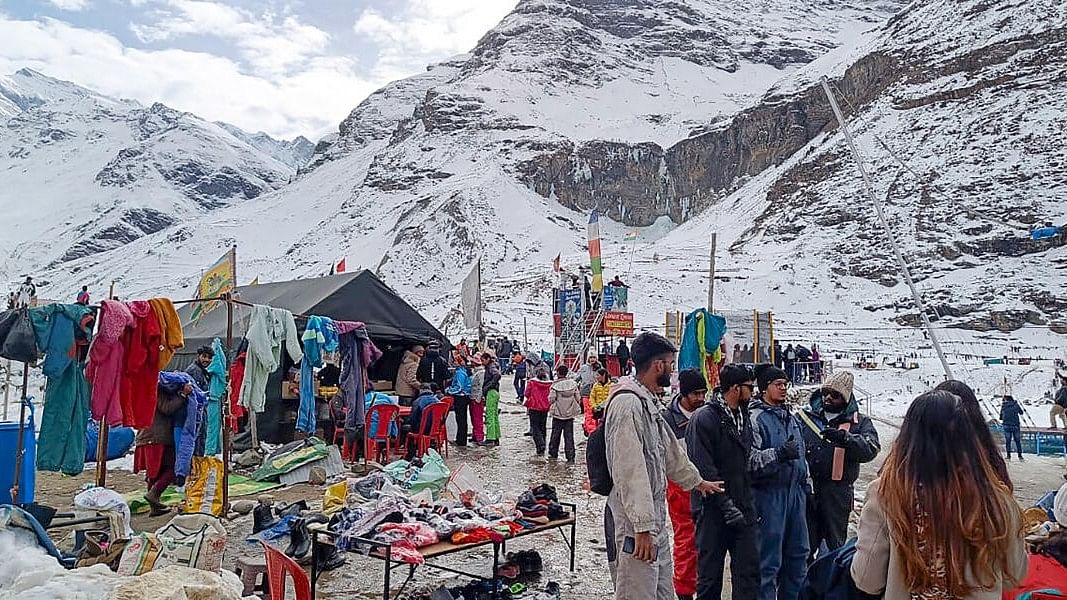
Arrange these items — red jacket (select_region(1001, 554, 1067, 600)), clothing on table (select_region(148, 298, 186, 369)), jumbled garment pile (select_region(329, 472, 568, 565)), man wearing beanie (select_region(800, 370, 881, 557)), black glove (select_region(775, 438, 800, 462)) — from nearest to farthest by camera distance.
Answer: red jacket (select_region(1001, 554, 1067, 600)), black glove (select_region(775, 438, 800, 462)), man wearing beanie (select_region(800, 370, 881, 557)), jumbled garment pile (select_region(329, 472, 568, 565)), clothing on table (select_region(148, 298, 186, 369))

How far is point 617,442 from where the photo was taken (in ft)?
10.5

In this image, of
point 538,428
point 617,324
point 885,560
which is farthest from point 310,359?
point 617,324

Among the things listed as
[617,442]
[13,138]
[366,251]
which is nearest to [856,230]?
[366,251]

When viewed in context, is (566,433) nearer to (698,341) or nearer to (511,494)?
(511,494)

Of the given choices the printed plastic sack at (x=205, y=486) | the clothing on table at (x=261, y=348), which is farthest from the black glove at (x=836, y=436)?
the clothing on table at (x=261, y=348)

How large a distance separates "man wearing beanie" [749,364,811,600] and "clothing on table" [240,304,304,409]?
17.7 feet

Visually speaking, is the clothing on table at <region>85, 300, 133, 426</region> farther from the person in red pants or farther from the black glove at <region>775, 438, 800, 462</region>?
the black glove at <region>775, 438, 800, 462</region>

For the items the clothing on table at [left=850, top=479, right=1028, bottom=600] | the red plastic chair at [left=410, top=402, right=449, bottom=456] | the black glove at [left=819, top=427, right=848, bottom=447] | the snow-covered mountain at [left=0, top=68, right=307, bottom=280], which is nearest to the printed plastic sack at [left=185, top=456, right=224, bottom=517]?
the red plastic chair at [left=410, top=402, right=449, bottom=456]

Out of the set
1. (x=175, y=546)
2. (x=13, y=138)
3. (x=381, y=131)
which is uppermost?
(x=13, y=138)

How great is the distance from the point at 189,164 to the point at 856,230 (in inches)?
6613

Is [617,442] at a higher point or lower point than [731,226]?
lower

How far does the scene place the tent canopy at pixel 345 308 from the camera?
1084cm

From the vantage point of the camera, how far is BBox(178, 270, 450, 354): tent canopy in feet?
35.6

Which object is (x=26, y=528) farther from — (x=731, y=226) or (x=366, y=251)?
(x=366, y=251)
